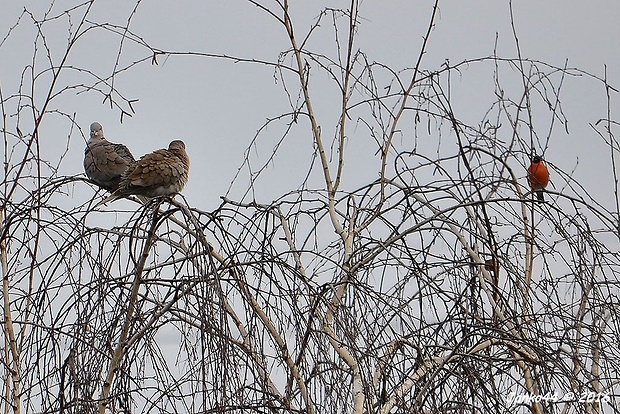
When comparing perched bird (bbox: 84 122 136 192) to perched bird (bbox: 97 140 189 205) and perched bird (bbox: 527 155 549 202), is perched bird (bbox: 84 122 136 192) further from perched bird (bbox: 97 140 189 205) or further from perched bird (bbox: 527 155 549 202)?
perched bird (bbox: 527 155 549 202)

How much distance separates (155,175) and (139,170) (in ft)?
0.21

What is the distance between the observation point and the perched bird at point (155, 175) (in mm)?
3346

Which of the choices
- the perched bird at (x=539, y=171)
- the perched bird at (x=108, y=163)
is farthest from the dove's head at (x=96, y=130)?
the perched bird at (x=539, y=171)

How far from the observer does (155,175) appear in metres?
3.40

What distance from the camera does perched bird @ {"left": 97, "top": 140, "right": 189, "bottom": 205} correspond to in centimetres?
335

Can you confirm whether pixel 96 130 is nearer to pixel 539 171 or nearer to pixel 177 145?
pixel 177 145

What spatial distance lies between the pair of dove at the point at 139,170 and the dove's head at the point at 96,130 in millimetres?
450

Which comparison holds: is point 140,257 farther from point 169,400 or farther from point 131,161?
point 131,161

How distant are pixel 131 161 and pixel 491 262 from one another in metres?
1.78

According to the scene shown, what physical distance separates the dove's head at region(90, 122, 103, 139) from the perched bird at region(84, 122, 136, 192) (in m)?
0.45

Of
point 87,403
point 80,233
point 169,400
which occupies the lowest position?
point 87,403

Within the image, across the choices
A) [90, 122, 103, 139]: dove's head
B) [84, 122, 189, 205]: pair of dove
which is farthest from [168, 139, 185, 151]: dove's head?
[90, 122, 103, 139]: dove's head

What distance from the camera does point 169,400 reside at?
6.41 ft

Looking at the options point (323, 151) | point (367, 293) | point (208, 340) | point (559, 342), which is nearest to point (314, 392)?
point (367, 293)
